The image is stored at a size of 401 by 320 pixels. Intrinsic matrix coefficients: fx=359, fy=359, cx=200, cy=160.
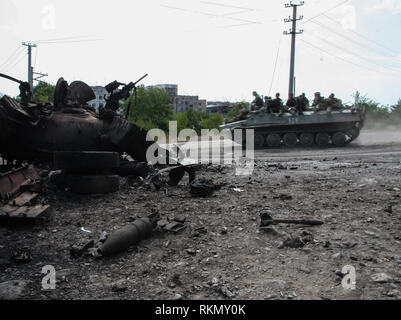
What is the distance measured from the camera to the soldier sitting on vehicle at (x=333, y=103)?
1738 centimetres

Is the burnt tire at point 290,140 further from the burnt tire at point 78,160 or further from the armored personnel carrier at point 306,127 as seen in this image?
the burnt tire at point 78,160

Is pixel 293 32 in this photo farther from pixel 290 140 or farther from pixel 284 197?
pixel 284 197

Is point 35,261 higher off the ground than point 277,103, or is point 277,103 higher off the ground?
point 277,103

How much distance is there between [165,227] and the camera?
165 inches

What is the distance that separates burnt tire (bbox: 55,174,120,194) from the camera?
5.74 metres

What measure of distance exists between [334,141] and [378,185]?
1168 cm

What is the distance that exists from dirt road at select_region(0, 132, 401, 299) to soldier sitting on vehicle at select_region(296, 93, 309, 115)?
12.3 m

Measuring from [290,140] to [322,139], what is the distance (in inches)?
59.1

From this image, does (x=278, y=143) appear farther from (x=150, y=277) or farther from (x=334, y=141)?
(x=150, y=277)

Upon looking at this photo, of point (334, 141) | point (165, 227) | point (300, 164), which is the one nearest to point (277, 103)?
point (334, 141)

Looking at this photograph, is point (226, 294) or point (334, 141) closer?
point (226, 294)

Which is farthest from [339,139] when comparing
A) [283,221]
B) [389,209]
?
[283,221]

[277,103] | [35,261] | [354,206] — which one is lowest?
[35,261]

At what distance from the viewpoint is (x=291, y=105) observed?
A: 60.3ft
